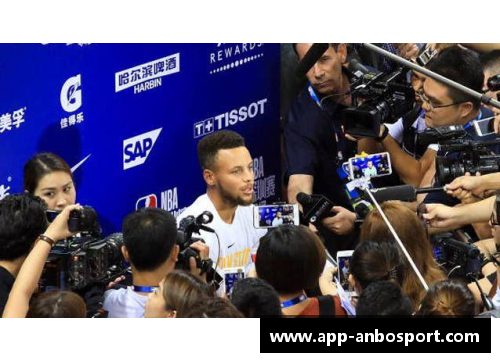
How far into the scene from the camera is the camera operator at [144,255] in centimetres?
455

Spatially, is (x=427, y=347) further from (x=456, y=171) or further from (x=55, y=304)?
(x=55, y=304)

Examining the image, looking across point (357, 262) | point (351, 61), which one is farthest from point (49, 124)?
point (357, 262)

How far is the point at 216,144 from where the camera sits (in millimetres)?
5496

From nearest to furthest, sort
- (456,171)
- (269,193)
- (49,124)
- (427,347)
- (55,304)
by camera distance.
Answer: (55,304), (427,347), (456,171), (49,124), (269,193)

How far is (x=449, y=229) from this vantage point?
512 cm

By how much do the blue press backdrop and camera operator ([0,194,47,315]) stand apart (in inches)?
39.2

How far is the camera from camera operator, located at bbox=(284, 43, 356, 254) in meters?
5.74

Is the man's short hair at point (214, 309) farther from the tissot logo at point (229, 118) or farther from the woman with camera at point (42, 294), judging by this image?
the tissot logo at point (229, 118)

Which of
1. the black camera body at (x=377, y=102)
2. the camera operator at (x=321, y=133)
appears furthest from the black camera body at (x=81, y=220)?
the black camera body at (x=377, y=102)

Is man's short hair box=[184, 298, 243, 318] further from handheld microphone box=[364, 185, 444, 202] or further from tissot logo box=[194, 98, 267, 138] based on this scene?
tissot logo box=[194, 98, 267, 138]

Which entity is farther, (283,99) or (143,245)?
(283,99)

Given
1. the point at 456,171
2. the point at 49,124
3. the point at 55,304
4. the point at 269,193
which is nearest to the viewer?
the point at 55,304

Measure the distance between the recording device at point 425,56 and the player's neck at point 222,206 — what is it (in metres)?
1.19

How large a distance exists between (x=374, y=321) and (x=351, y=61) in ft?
6.45
